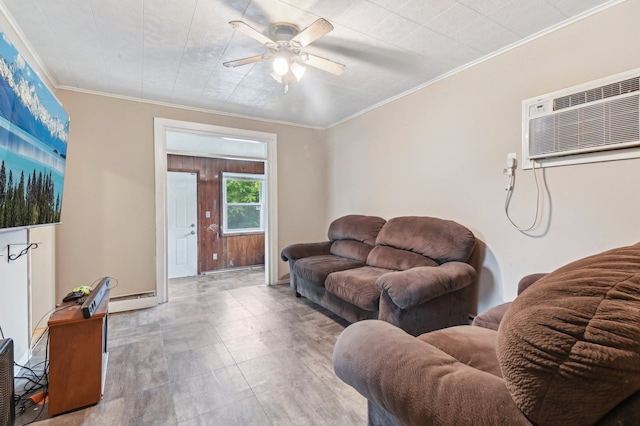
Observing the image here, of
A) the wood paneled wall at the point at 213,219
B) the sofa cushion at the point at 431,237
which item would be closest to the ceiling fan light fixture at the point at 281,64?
the sofa cushion at the point at 431,237

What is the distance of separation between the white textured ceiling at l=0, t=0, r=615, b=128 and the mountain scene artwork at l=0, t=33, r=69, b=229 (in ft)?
2.13

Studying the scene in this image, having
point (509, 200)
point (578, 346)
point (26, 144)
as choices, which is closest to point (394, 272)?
point (509, 200)

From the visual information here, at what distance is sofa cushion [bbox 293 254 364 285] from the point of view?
308 cm

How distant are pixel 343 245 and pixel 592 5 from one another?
295 cm

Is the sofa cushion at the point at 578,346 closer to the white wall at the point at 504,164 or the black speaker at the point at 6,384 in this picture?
the white wall at the point at 504,164

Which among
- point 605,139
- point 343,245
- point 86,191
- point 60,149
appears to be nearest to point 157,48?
point 60,149

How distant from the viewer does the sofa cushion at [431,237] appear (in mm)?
2574

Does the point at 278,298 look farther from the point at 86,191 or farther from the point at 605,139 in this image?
the point at 605,139

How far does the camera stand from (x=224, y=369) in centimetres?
210

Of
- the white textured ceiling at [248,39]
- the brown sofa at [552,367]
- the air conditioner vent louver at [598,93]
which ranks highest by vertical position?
the white textured ceiling at [248,39]

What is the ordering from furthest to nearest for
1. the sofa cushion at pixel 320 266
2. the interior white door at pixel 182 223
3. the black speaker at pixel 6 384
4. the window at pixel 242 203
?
1. the window at pixel 242 203
2. the interior white door at pixel 182 223
3. the sofa cushion at pixel 320 266
4. the black speaker at pixel 6 384

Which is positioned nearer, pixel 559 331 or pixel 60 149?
pixel 559 331

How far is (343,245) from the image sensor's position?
3764 millimetres

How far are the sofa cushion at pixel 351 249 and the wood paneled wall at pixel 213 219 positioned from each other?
2.61m
